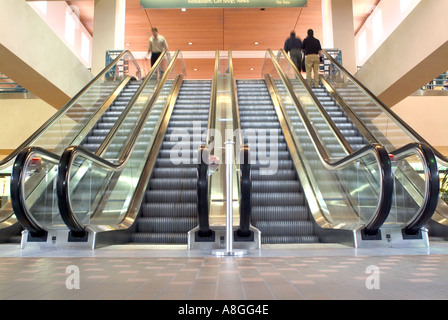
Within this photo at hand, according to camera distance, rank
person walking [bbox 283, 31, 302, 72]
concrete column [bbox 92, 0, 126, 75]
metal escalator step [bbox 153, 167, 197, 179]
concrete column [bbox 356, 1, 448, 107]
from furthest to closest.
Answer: concrete column [bbox 92, 0, 126, 75] < person walking [bbox 283, 31, 302, 72] < concrete column [bbox 356, 1, 448, 107] < metal escalator step [bbox 153, 167, 197, 179]

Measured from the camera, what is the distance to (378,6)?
1641cm

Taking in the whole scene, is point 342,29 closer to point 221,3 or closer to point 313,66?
point 313,66

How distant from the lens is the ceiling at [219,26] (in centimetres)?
1625

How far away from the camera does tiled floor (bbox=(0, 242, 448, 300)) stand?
224 cm

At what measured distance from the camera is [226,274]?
9.52 feet

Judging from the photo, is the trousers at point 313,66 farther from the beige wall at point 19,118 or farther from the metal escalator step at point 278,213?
the beige wall at point 19,118

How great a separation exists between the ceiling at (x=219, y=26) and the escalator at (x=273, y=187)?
7867 mm

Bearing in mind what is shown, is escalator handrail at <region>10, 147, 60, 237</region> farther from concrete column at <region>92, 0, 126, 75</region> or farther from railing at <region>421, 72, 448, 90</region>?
railing at <region>421, 72, 448, 90</region>

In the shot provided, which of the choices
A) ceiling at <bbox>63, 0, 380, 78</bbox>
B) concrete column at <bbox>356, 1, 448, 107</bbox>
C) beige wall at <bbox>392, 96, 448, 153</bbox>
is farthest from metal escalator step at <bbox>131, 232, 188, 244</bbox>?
ceiling at <bbox>63, 0, 380, 78</bbox>

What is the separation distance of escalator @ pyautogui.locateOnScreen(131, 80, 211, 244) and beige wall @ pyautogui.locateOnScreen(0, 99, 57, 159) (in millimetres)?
4971

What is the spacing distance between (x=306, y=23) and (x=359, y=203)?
14191mm

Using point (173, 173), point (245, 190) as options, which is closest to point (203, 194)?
point (245, 190)

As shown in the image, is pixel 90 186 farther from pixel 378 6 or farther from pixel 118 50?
pixel 378 6

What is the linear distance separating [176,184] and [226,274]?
4.11 metres
